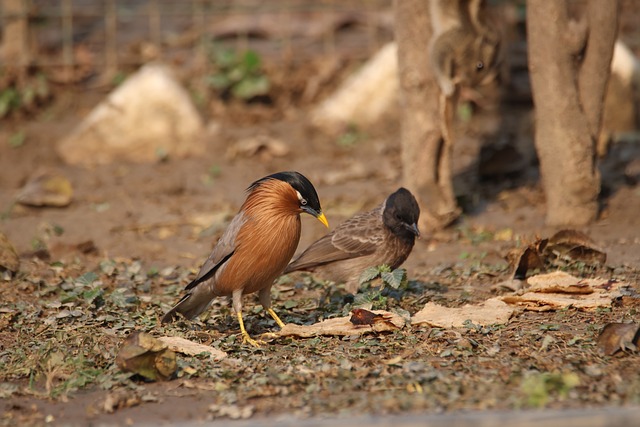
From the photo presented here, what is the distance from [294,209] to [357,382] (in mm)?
1933

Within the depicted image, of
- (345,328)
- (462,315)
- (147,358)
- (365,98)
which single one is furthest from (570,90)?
(147,358)

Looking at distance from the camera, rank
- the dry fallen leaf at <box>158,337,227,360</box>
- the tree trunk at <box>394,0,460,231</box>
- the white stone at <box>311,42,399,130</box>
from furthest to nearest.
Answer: the white stone at <box>311,42,399,130</box>, the tree trunk at <box>394,0,460,231</box>, the dry fallen leaf at <box>158,337,227,360</box>

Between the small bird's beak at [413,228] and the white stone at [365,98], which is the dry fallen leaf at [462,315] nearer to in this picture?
the small bird's beak at [413,228]

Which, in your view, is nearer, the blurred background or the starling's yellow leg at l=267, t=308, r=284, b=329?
the starling's yellow leg at l=267, t=308, r=284, b=329

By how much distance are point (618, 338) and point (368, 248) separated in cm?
283

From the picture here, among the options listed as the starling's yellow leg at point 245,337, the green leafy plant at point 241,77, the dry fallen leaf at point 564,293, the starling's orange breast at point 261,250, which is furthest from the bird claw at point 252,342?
the green leafy plant at point 241,77

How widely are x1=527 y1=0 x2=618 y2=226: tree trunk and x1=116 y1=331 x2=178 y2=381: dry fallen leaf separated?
4.75 metres

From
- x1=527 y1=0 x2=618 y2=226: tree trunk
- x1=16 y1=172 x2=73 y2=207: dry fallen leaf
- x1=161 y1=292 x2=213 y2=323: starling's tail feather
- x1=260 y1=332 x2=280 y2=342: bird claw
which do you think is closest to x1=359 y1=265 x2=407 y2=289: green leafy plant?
x1=260 y1=332 x2=280 y2=342: bird claw

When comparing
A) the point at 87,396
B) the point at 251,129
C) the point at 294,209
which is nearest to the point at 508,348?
the point at 294,209

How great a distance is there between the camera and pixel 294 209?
727 centimetres

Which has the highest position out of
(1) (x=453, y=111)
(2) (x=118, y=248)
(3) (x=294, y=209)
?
(1) (x=453, y=111)

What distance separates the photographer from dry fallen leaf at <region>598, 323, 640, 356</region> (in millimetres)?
5930

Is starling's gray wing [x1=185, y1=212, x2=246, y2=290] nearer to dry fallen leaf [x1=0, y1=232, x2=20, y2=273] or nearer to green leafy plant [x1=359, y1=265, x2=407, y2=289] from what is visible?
green leafy plant [x1=359, y1=265, x2=407, y2=289]

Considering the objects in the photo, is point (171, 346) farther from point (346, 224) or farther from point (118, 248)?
point (118, 248)
